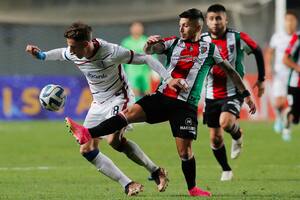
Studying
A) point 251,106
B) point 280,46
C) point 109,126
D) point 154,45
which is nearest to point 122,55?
point 154,45

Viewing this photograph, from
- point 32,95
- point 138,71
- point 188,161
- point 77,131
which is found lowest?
point 32,95

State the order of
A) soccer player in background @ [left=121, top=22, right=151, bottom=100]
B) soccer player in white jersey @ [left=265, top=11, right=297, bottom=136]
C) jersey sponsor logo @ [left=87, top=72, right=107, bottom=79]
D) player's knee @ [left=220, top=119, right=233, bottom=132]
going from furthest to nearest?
soccer player in background @ [left=121, top=22, right=151, bottom=100] → soccer player in white jersey @ [left=265, top=11, right=297, bottom=136] → player's knee @ [left=220, top=119, right=233, bottom=132] → jersey sponsor logo @ [left=87, top=72, right=107, bottom=79]

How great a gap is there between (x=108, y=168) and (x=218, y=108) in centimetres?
269

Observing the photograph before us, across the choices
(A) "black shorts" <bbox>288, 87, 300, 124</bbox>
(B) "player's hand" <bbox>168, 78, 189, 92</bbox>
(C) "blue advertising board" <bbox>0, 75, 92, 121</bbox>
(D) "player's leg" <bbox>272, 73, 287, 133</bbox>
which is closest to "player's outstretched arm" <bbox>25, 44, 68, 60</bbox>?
(B) "player's hand" <bbox>168, 78, 189, 92</bbox>

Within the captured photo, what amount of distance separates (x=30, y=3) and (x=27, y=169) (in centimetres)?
1656

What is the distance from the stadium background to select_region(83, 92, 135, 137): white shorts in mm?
13779

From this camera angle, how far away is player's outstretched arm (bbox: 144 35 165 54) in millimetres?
9930

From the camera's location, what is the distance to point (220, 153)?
40.6ft

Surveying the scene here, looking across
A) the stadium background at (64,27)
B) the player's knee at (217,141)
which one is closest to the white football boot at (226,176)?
the player's knee at (217,141)

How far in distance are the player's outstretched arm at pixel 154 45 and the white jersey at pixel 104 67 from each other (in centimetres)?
21

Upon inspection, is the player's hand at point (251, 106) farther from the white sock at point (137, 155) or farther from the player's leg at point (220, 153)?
the player's leg at point (220, 153)

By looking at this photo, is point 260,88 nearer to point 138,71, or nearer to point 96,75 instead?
point 96,75

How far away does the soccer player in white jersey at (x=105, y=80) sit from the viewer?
32.8ft

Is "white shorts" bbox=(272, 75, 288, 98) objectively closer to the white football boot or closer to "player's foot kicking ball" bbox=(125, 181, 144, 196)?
the white football boot
